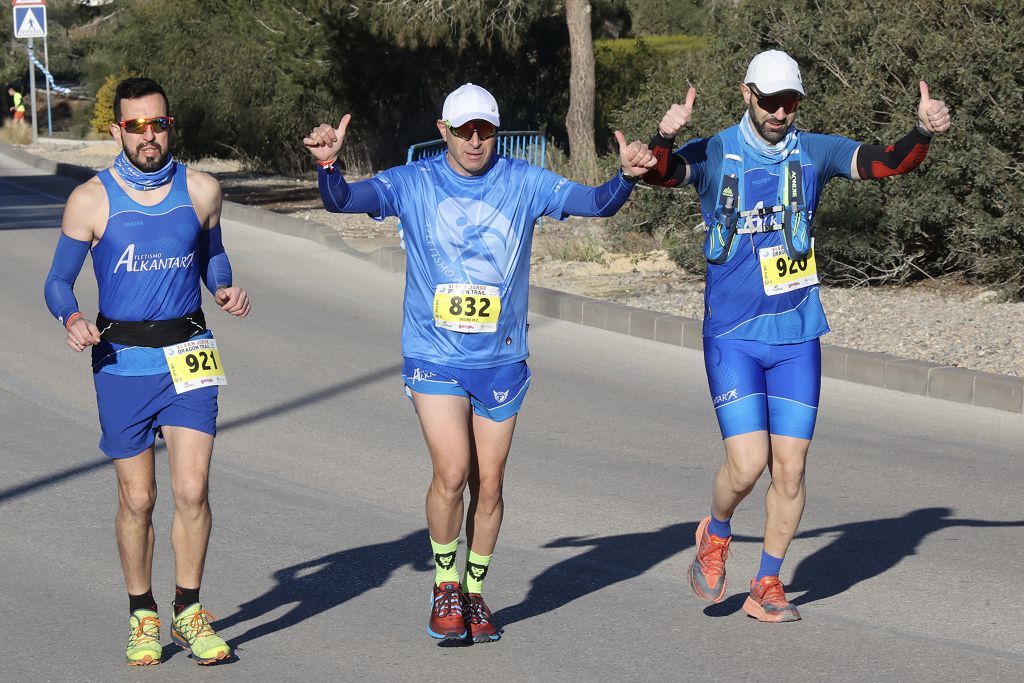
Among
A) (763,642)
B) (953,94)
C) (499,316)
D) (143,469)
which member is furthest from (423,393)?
(953,94)

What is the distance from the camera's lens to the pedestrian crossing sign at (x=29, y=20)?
34625 millimetres

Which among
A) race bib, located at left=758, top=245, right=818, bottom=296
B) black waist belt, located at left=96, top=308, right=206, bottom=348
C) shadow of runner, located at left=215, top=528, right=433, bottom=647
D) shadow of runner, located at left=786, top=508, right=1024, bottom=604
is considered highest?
race bib, located at left=758, top=245, right=818, bottom=296

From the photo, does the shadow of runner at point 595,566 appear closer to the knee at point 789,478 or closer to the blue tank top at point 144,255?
the knee at point 789,478

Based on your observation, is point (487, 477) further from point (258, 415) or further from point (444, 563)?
point (258, 415)

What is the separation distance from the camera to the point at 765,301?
5973 mm

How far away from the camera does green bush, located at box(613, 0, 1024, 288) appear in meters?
13.3

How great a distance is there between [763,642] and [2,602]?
2882mm

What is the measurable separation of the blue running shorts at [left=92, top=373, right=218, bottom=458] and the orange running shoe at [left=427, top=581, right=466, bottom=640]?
1.02m

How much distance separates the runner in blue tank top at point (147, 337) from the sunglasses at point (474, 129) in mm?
883

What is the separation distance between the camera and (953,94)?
13.8m

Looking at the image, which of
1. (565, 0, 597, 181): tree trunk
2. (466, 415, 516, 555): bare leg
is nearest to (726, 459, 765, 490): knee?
(466, 415, 516, 555): bare leg

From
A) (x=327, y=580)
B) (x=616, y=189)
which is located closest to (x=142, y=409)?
(x=327, y=580)

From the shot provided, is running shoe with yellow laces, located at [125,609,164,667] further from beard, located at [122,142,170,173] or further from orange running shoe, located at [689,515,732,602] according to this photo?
orange running shoe, located at [689,515,732,602]

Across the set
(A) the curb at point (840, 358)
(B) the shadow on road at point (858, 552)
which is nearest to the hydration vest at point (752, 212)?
(B) the shadow on road at point (858, 552)
